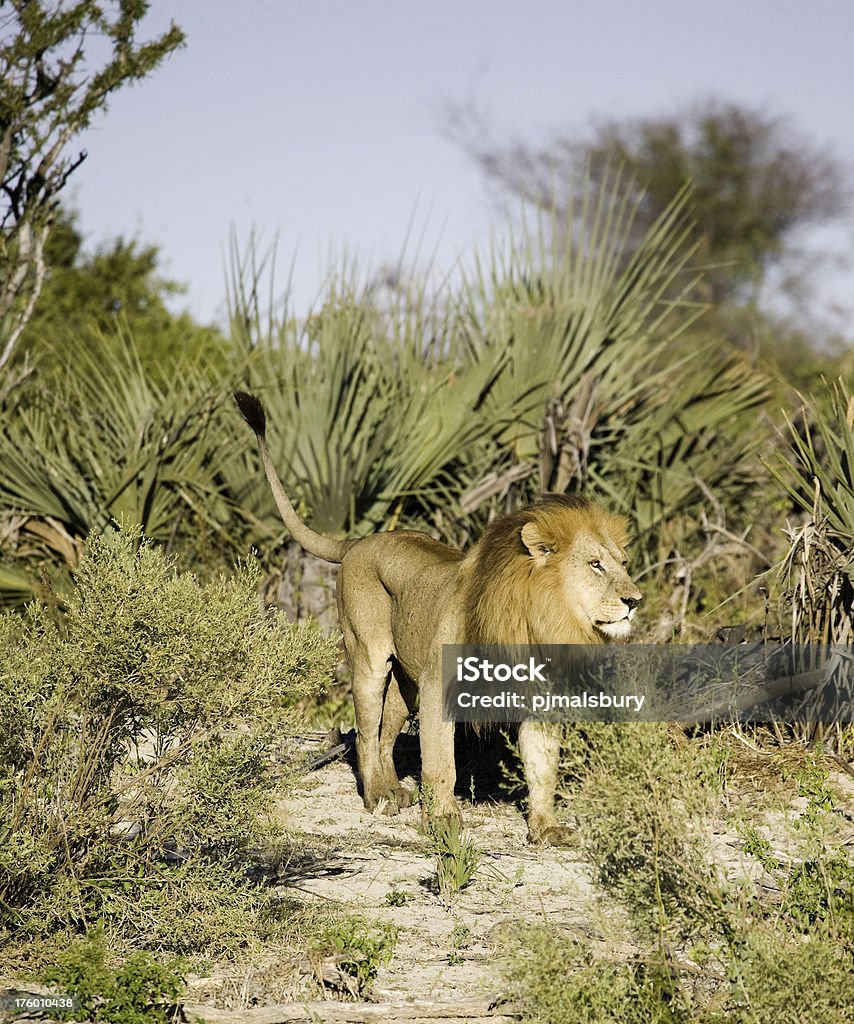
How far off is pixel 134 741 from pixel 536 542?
1850 millimetres

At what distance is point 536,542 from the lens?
5477 mm

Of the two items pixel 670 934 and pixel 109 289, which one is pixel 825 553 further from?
pixel 109 289

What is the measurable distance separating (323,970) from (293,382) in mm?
5650

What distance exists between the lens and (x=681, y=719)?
244 inches

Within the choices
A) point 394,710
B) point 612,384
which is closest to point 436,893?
point 394,710

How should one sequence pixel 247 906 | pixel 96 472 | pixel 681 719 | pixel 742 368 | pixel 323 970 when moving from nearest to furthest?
pixel 323 970 → pixel 247 906 → pixel 681 719 → pixel 96 472 → pixel 742 368

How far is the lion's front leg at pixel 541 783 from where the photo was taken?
5.54 meters

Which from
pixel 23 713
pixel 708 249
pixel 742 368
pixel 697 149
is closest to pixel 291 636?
pixel 23 713

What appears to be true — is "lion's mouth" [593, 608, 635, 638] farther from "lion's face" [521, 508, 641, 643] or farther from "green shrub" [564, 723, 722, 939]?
"green shrub" [564, 723, 722, 939]

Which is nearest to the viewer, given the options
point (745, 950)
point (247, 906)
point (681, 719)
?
point (745, 950)

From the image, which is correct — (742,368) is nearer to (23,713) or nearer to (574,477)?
(574,477)

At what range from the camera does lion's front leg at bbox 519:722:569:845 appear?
18.2 ft

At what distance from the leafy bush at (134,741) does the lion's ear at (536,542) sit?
4.48 ft

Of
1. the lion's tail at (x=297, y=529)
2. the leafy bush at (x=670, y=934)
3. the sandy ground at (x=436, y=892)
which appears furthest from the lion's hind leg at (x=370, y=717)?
the leafy bush at (x=670, y=934)
